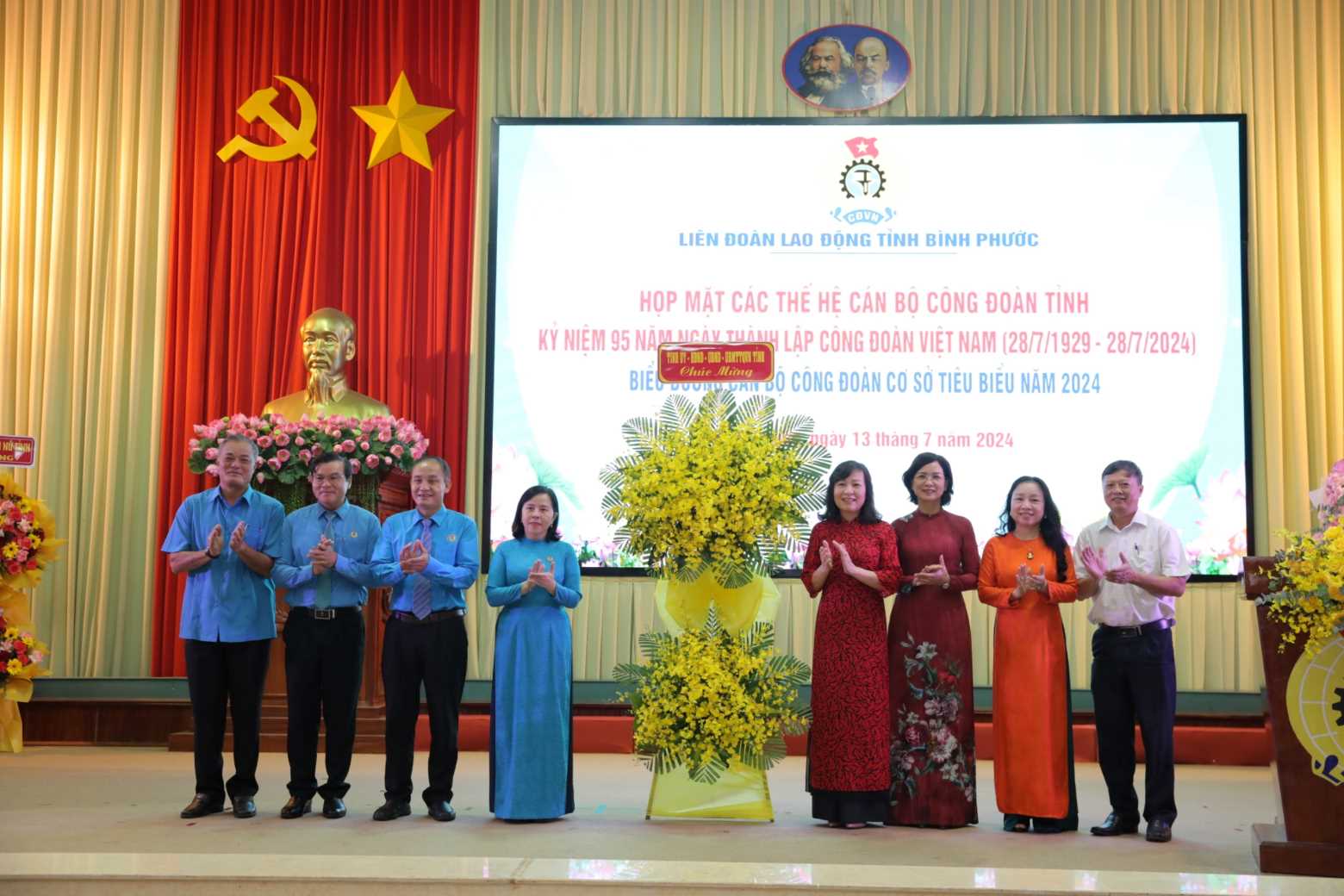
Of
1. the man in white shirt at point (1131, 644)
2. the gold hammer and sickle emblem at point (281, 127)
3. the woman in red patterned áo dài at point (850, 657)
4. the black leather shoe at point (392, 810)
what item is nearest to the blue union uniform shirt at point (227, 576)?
the black leather shoe at point (392, 810)

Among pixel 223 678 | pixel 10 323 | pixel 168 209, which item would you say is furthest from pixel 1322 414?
pixel 10 323

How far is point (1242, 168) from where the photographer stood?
21.9 feet

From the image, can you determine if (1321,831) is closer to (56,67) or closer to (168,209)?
(168,209)

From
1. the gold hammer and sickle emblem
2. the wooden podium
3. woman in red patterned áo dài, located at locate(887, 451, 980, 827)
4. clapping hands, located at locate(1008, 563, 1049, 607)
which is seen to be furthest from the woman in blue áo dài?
the gold hammer and sickle emblem

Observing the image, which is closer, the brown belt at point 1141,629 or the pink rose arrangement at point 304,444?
the brown belt at point 1141,629

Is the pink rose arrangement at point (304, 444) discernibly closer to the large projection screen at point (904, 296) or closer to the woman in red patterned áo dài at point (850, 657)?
the large projection screen at point (904, 296)

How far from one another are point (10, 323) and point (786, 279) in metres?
4.22

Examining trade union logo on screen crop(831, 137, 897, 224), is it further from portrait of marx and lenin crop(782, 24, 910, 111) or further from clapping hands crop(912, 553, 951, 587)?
clapping hands crop(912, 553, 951, 587)

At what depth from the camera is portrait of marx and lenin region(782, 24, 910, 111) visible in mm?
6871

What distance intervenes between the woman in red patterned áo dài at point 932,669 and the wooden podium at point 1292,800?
94 centimetres

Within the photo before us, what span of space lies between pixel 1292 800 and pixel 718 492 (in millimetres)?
1922

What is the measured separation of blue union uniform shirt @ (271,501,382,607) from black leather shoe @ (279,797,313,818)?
65 centimetres

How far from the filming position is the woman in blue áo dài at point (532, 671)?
14.0 feet

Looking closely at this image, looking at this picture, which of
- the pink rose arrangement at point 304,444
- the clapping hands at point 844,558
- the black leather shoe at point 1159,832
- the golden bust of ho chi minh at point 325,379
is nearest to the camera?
the black leather shoe at point 1159,832
